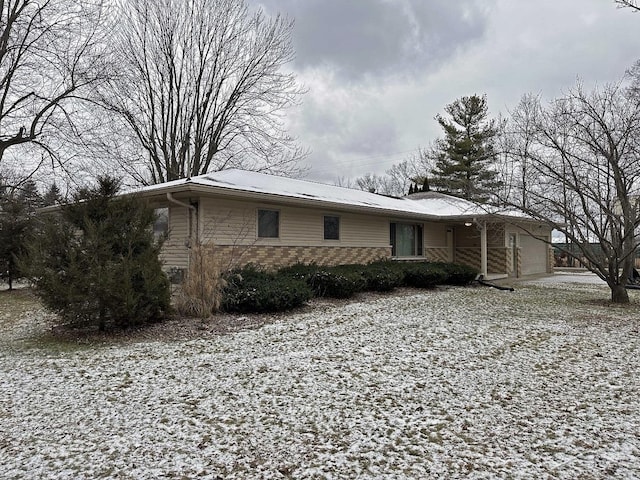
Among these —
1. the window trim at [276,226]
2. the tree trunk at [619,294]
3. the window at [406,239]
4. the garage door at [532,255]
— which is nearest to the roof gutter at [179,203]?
the window trim at [276,226]

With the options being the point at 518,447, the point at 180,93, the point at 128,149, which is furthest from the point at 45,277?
the point at 180,93

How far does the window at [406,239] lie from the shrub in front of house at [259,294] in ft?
24.0

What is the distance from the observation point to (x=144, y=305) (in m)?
6.69

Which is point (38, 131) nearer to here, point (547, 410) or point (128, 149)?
point (128, 149)

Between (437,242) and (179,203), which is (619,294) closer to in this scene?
(437,242)

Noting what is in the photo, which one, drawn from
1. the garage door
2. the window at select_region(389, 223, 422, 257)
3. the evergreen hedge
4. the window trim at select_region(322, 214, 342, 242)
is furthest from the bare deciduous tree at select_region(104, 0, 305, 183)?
the garage door

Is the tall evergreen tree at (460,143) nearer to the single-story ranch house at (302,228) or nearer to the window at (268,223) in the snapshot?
the single-story ranch house at (302,228)

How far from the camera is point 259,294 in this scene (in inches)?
323

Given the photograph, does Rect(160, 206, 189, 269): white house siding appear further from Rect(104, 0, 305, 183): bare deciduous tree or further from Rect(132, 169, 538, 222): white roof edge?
Rect(104, 0, 305, 183): bare deciduous tree

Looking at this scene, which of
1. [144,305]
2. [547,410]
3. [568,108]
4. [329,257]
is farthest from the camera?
[329,257]

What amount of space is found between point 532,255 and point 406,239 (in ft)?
25.5

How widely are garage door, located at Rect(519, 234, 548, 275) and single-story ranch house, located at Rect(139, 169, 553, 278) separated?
0.94 metres

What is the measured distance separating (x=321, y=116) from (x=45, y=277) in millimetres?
16137

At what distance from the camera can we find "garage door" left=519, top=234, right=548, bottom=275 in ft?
63.5
